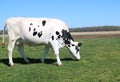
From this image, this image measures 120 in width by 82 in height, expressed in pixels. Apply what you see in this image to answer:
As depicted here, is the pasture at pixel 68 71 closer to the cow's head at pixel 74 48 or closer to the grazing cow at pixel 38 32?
the cow's head at pixel 74 48

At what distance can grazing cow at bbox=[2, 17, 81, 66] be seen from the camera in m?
16.7

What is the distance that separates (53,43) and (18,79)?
11.8 ft

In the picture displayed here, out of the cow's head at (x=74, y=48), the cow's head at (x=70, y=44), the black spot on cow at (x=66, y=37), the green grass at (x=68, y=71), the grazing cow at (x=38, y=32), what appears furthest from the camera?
the cow's head at (x=74, y=48)

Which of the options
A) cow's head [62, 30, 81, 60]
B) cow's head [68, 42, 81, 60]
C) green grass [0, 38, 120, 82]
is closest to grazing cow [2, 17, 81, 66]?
cow's head [62, 30, 81, 60]

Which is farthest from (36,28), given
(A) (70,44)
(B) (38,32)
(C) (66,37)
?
(A) (70,44)

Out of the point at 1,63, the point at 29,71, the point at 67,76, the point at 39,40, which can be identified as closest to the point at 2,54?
Answer: the point at 1,63

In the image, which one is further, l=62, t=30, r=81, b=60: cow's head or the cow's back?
l=62, t=30, r=81, b=60: cow's head

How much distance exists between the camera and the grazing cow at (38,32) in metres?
16.7

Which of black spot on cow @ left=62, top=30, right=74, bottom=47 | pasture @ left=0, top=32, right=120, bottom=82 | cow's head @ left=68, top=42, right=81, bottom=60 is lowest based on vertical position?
pasture @ left=0, top=32, right=120, bottom=82

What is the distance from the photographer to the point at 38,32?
1673 cm

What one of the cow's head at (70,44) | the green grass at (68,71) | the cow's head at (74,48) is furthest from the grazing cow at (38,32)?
the green grass at (68,71)

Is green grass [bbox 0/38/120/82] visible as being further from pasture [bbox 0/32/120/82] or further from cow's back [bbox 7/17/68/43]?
cow's back [bbox 7/17/68/43]

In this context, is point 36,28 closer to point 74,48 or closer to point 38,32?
point 38,32

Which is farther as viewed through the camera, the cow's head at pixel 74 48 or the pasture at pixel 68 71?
the cow's head at pixel 74 48
